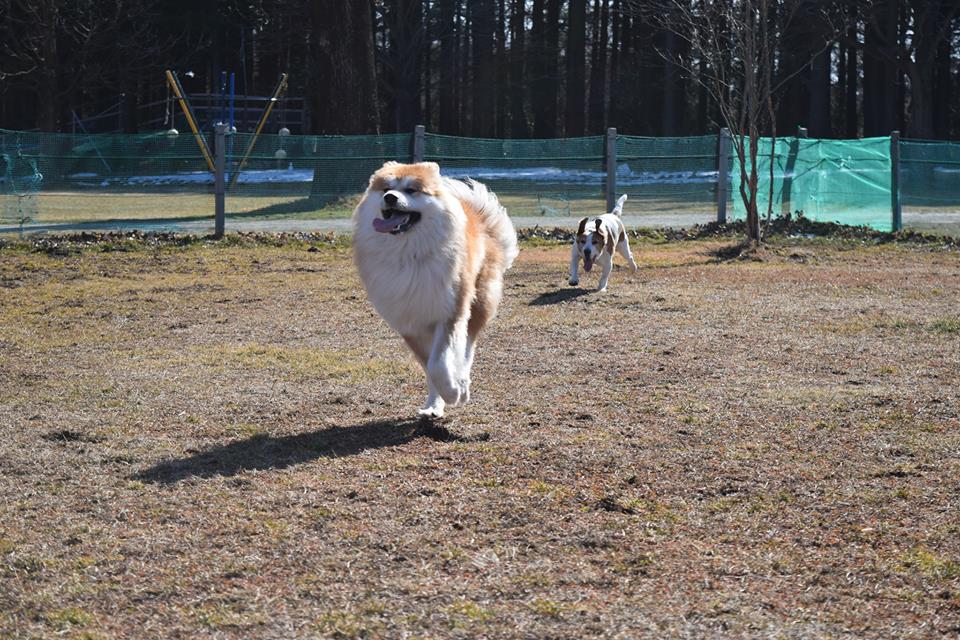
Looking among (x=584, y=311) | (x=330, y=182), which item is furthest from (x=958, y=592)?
(x=330, y=182)

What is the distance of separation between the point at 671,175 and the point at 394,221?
585 inches

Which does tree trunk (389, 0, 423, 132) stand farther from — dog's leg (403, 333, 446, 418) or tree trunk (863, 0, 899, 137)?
dog's leg (403, 333, 446, 418)

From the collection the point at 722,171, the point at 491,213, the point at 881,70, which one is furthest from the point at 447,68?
the point at 491,213

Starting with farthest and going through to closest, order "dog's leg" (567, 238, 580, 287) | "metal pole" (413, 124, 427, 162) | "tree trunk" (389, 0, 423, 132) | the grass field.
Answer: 1. "tree trunk" (389, 0, 423, 132)
2. "metal pole" (413, 124, 427, 162)
3. "dog's leg" (567, 238, 580, 287)
4. the grass field

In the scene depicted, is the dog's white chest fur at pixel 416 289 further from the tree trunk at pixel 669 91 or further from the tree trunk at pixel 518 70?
the tree trunk at pixel 518 70

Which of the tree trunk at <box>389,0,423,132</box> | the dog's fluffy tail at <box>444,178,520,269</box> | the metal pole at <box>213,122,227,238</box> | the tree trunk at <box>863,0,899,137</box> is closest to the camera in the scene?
the dog's fluffy tail at <box>444,178,520,269</box>

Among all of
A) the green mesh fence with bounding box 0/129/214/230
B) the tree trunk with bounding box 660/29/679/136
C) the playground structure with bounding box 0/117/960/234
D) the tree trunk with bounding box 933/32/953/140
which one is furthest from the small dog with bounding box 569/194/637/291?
the tree trunk with bounding box 933/32/953/140

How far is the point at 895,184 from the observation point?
17.8 m

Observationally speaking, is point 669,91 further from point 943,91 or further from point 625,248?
point 625,248

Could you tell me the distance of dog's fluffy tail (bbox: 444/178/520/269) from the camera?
677cm

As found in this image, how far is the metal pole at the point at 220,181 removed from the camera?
15.9m

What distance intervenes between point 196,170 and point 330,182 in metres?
2.56

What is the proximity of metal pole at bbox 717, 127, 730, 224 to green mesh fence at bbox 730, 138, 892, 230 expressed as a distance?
0.29 metres

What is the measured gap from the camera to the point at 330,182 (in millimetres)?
18828
